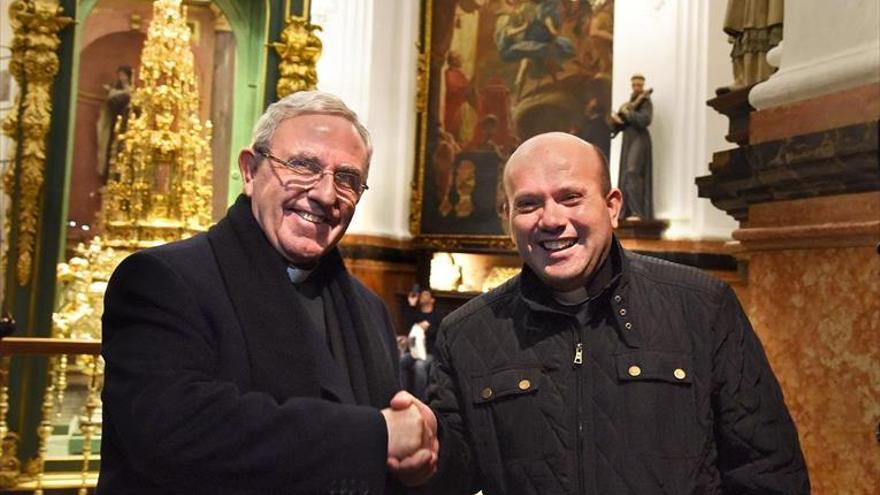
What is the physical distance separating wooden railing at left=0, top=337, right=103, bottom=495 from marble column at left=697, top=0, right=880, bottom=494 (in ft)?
11.2

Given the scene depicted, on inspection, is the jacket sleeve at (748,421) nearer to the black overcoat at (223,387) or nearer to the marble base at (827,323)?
the marble base at (827,323)

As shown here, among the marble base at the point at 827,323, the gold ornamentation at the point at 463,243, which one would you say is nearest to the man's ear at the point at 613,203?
the marble base at the point at 827,323

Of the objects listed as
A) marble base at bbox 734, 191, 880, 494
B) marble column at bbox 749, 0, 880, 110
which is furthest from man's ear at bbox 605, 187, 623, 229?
marble column at bbox 749, 0, 880, 110

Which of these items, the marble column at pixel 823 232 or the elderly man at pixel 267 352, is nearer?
the elderly man at pixel 267 352

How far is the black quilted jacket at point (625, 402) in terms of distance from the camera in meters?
2.10

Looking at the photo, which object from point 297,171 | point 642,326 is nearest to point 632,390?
point 642,326

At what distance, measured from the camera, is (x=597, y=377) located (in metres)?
2.16

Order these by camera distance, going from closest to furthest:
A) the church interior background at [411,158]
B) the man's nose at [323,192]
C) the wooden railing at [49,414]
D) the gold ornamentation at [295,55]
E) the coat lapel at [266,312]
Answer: the coat lapel at [266,312]
the man's nose at [323,192]
the church interior background at [411,158]
the wooden railing at [49,414]
the gold ornamentation at [295,55]

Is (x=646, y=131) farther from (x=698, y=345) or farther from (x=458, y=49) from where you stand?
(x=698, y=345)

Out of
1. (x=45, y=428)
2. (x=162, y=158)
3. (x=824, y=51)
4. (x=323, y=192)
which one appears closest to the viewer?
(x=323, y=192)

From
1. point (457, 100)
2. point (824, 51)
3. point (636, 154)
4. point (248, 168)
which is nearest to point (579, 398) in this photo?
point (248, 168)

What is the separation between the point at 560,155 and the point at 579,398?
0.57m

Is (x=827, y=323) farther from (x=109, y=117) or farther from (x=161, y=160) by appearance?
(x=109, y=117)

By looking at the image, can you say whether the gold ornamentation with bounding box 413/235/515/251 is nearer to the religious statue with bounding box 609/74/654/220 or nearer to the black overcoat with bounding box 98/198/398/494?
the religious statue with bounding box 609/74/654/220
